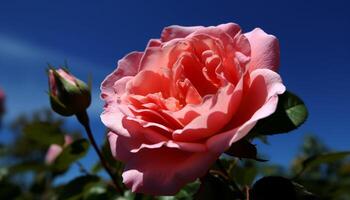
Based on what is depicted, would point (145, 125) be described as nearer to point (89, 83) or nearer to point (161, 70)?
point (161, 70)

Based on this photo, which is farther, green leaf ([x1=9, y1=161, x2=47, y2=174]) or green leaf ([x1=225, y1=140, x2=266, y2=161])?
green leaf ([x1=9, y1=161, x2=47, y2=174])

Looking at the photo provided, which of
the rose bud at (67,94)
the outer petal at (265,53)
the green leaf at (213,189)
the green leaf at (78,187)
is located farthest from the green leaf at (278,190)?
the green leaf at (78,187)

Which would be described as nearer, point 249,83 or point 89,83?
point 249,83

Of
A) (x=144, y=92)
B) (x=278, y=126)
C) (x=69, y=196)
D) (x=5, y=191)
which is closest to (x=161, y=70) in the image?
(x=144, y=92)

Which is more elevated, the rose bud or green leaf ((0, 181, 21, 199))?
the rose bud

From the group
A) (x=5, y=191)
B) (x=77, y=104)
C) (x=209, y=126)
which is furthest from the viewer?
(x=5, y=191)

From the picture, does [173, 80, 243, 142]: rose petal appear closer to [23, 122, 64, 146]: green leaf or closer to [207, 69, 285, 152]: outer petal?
[207, 69, 285, 152]: outer petal

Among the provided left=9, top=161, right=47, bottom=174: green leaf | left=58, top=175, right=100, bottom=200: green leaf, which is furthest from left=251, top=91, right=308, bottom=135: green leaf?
left=9, top=161, right=47, bottom=174: green leaf

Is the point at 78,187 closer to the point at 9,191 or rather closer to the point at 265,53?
the point at 265,53
